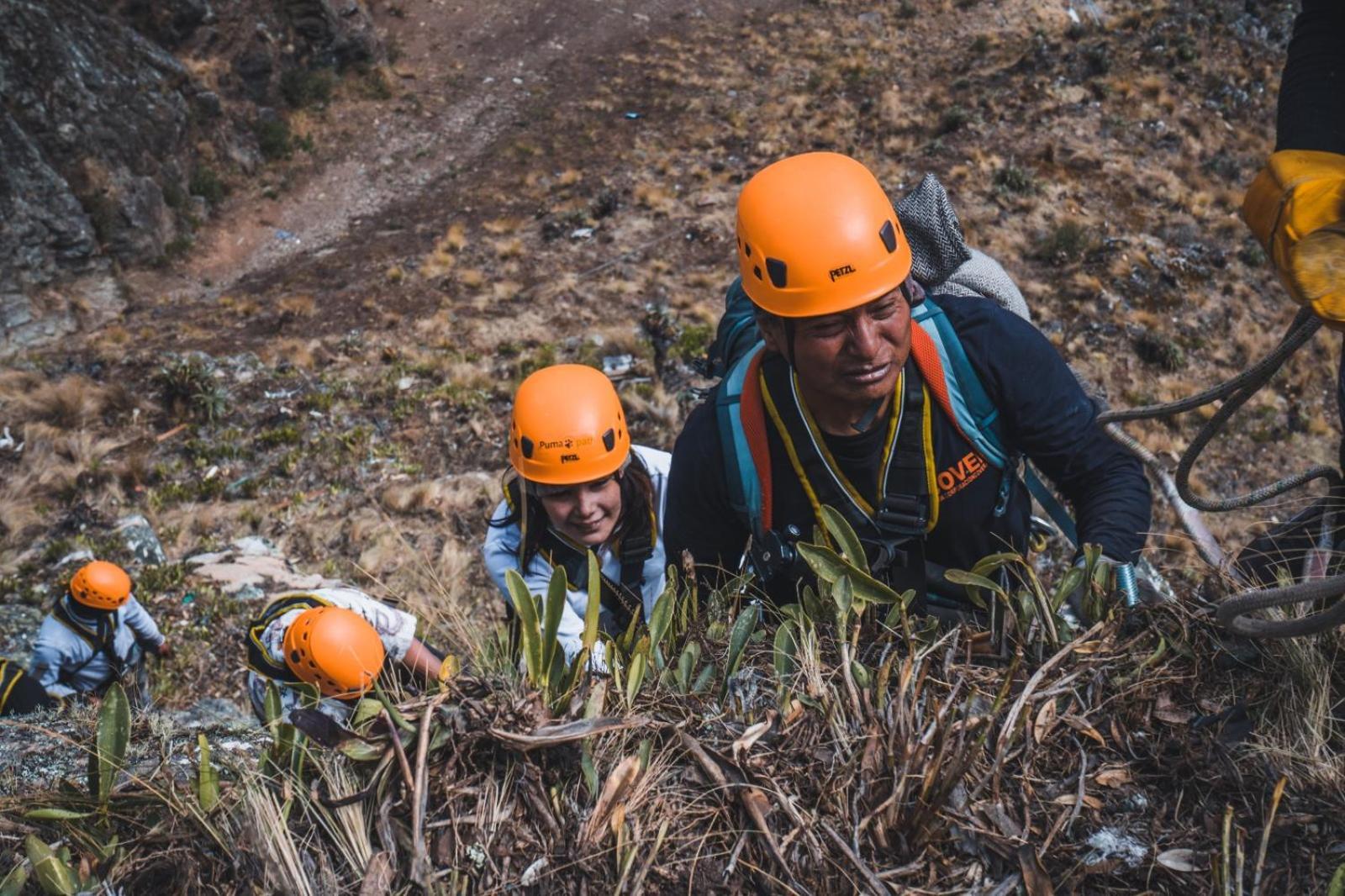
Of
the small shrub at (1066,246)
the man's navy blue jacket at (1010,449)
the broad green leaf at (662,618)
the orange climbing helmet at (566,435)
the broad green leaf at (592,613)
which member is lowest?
the small shrub at (1066,246)

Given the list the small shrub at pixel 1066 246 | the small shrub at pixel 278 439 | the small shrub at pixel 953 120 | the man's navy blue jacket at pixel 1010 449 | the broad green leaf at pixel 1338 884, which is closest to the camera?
the broad green leaf at pixel 1338 884

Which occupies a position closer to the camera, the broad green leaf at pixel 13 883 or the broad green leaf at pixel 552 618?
the broad green leaf at pixel 13 883

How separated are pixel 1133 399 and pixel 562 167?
1333 centimetres

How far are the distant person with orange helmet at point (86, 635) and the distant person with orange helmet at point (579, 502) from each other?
4.01 m

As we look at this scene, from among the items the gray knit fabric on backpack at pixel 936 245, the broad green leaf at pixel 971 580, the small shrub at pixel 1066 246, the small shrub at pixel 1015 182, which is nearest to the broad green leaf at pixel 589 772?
the broad green leaf at pixel 971 580

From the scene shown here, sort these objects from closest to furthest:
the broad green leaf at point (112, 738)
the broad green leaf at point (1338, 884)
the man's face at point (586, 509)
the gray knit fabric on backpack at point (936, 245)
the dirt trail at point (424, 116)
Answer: the broad green leaf at point (1338, 884)
the broad green leaf at point (112, 738)
the gray knit fabric on backpack at point (936, 245)
the man's face at point (586, 509)
the dirt trail at point (424, 116)

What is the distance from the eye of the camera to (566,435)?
404 centimetres

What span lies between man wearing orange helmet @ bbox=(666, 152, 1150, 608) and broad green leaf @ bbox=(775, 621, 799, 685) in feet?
3.00

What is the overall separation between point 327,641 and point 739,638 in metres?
3.04

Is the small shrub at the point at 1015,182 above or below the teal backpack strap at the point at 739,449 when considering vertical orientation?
below

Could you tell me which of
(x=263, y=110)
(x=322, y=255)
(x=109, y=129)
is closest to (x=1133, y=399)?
(x=322, y=255)

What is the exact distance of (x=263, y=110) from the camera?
21.1 m

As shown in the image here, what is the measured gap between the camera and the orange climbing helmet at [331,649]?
3.95 metres

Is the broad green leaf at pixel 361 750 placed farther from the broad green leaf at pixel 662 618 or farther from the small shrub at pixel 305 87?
the small shrub at pixel 305 87
